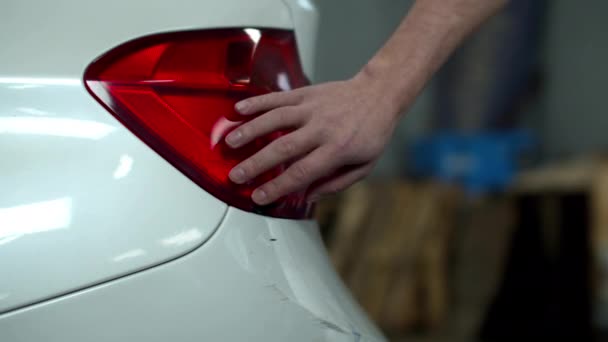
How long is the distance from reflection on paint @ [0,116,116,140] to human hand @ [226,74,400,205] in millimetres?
163

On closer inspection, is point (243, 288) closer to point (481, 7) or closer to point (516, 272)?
point (481, 7)

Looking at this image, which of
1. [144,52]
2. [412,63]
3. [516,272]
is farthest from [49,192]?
[516,272]

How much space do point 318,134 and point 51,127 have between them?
330 millimetres

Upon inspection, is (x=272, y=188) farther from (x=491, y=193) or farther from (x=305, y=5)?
(x=491, y=193)

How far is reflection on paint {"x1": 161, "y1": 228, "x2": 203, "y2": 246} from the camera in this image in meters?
0.67

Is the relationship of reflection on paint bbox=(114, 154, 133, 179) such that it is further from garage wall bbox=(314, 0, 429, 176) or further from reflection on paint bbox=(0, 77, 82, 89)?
garage wall bbox=(314, 0, 429, 176)

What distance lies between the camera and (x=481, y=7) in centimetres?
97

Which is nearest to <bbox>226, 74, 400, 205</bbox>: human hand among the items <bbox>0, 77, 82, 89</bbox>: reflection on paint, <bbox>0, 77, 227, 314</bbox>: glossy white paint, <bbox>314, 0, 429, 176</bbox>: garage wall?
<bbox>0, 77, 227, 314</bbox>: glossy white paint

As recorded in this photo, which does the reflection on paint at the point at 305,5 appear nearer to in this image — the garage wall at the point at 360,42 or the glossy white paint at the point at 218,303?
the glossy white paint at the point at 218,303

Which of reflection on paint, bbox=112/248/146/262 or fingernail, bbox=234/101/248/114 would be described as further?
fingernail, bbox=234/101/248/114

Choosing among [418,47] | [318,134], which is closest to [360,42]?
[418,47]

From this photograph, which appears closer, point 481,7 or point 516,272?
point 481,7

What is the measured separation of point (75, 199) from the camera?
2.12 feet

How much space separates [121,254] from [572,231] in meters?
3.13
